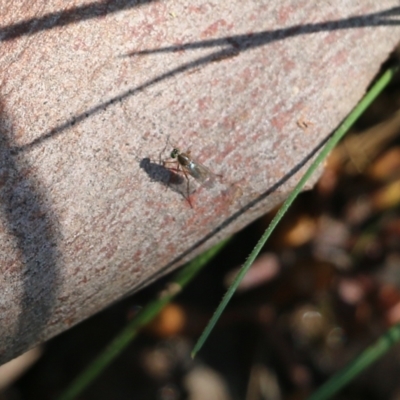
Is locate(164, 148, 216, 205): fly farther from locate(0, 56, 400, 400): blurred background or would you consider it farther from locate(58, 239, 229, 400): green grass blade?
locate(0, 56, 400, 400): blurred background

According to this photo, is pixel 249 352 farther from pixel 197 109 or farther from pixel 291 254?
pixel 197 109

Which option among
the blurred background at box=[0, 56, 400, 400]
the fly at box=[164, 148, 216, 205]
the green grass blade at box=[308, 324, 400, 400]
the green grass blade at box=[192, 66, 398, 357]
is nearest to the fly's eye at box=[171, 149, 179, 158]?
the fly at box=[164, 148, 216, 205]

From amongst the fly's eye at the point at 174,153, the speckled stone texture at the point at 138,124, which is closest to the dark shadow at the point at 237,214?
the speckled stone texture at the point at 138,124

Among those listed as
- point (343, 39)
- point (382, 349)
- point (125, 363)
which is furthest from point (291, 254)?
point (343, 39)

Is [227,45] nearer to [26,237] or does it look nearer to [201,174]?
[201,174]

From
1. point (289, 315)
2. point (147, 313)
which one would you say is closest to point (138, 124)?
point (147, 313)

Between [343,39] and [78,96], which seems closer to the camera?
[78,96]
